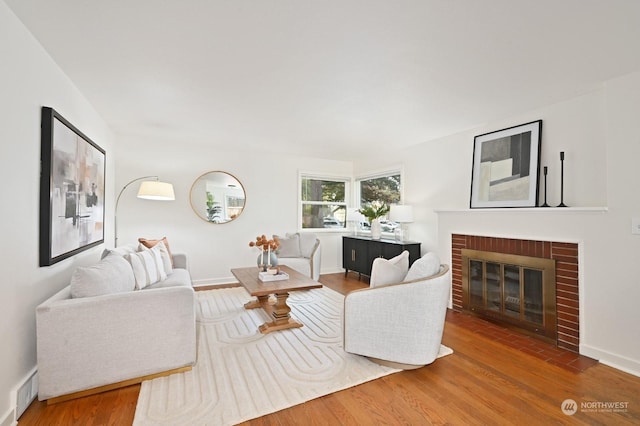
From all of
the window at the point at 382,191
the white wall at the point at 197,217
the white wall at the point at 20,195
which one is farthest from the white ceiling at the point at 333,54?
the window at the point at 382,191

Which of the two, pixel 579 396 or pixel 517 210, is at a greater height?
pixel 517 210

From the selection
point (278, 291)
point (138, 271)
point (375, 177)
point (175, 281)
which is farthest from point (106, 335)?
point (375, 177)

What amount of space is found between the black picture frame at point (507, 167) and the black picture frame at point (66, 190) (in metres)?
4.24

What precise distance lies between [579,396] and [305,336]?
82.5 inches

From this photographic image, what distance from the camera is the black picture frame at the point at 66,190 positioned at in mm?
2104

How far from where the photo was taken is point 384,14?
1.71 metres

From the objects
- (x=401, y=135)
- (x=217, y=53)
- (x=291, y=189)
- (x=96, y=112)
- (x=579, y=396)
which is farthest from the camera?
(x=291, y=189)

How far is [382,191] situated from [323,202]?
4.11 ft

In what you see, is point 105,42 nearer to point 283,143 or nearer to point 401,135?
point 283,143

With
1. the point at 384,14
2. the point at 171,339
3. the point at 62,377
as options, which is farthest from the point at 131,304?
the point at 384,14

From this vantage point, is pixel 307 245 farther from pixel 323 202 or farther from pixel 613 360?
pixel 613 360

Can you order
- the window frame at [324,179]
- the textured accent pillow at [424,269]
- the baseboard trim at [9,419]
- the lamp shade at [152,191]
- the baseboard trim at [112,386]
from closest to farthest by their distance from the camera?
the baseboard trim at [9,419], the baseboard trim at [112,386], the textured accent pillow at [424,269], the lamp shade at [152,191], the window frame at [324,179]

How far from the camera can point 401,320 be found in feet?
7.43

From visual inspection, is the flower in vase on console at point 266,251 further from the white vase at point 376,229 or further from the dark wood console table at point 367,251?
the white vase at point 376,229
